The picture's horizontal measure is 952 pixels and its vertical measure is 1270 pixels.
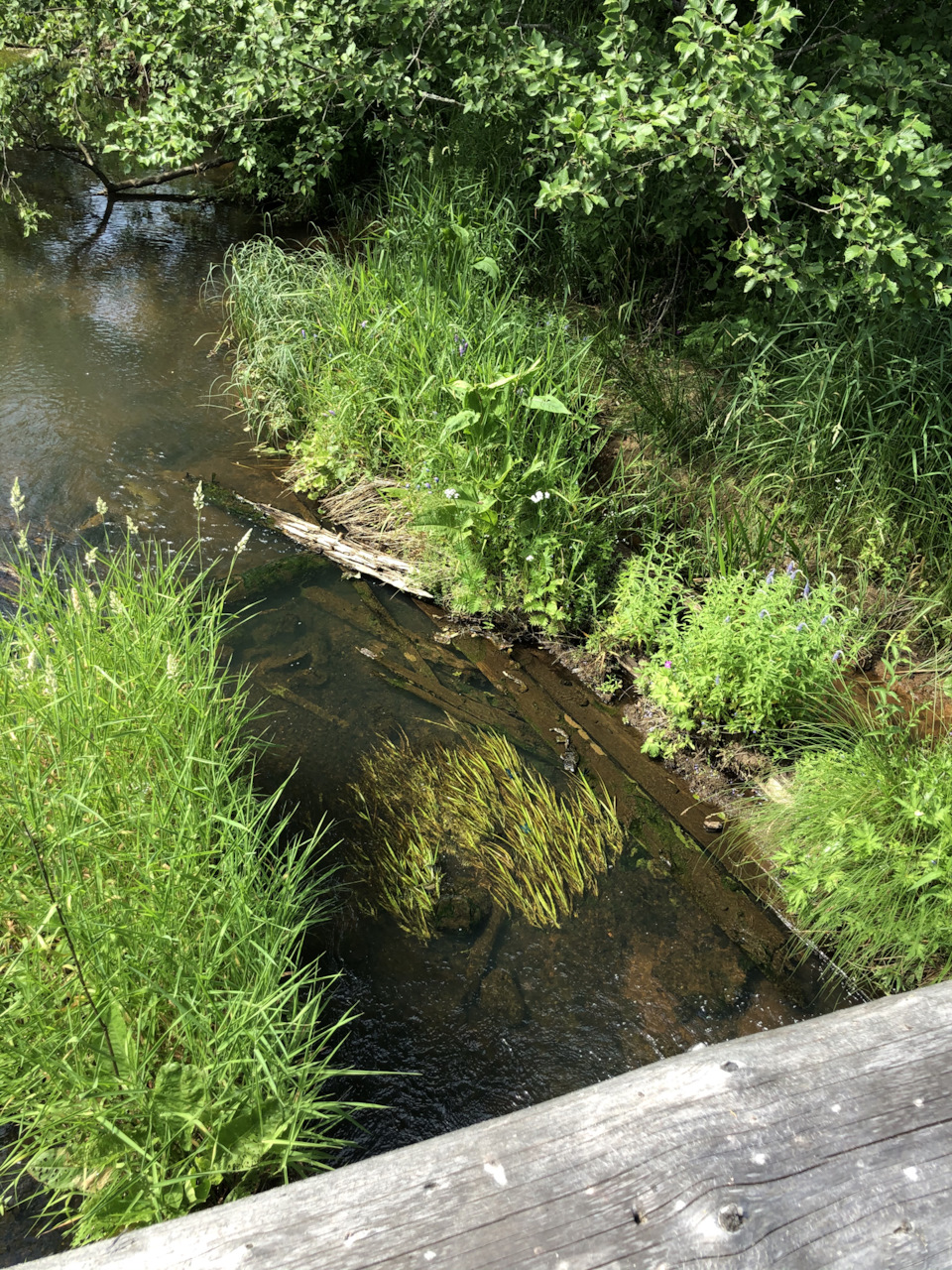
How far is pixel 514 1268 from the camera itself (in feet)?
3.41

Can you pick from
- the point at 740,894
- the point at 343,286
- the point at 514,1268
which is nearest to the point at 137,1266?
the point at 514,1268

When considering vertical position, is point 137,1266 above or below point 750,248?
below

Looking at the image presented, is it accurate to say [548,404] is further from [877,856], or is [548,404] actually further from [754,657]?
[877,856]

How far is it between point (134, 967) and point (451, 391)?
9.67ft

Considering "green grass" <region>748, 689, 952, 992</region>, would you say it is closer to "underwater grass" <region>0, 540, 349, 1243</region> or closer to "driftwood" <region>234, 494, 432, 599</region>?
"underwater grass" <region>0, 540, 349, 1243</region>

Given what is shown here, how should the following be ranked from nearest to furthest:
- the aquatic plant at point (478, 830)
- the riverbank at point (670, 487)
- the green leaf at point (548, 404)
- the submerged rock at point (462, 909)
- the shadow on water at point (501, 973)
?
1. the shadow on water at point (501, 973)
2. the submerged rock at point (462, 909)
3. the aquatic plant at point (478, 830)
4. the riverbank at point (670, 487)
5. the green leaf at point (548, 404)

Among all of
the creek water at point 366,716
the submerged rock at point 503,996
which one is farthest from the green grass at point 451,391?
the submerged rock at point 503,996

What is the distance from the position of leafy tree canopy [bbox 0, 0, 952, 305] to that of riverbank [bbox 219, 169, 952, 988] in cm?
51

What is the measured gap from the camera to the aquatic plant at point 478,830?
117 inches

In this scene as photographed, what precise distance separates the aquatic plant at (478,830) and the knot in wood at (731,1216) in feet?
5.88

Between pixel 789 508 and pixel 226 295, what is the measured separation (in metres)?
4.72

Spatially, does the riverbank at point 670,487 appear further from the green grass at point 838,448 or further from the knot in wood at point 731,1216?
the knot in wood at point 731,1216

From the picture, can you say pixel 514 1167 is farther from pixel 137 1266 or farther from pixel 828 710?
pixel 828 710

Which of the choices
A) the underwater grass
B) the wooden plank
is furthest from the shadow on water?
the wooden plank
